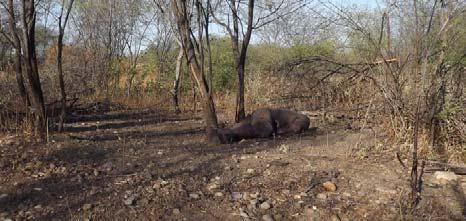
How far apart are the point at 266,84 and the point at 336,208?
546 cm

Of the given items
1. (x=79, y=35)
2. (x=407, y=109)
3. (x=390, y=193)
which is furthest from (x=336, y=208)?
(x=79, y=35)

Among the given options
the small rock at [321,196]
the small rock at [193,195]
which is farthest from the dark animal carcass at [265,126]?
the small rock at [321,196]

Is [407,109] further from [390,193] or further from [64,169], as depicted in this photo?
[64,169]

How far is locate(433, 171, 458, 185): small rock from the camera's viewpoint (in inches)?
145

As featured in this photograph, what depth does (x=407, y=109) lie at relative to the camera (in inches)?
184

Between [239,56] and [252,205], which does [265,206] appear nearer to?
[252,205]

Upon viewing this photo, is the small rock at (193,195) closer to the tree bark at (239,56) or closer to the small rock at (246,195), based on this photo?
the small rock at (246,195)

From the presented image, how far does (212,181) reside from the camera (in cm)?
372

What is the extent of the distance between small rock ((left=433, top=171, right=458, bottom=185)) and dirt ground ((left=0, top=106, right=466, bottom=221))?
2.7 inches

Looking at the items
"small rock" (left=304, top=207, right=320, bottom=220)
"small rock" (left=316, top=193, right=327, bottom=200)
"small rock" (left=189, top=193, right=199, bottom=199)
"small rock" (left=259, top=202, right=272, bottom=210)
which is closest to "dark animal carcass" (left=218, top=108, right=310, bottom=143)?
"small rock" (left=189, top=193, right=199, bottom=199)

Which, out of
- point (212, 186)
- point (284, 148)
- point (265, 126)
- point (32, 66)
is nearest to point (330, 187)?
point (212, 186)

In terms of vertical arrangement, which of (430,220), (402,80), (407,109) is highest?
(402,80)

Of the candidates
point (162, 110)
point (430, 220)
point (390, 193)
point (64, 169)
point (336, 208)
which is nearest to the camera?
point (430, 220)

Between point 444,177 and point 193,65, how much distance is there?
326 centimetres
